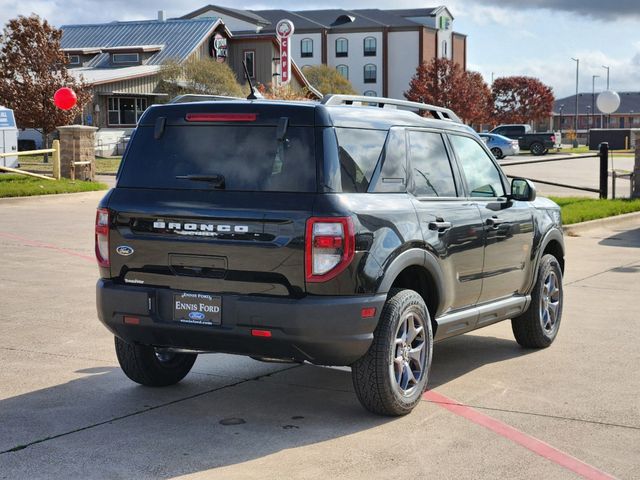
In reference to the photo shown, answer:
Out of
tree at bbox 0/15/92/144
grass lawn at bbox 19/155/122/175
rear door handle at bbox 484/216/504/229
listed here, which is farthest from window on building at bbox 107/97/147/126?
rear door handle at bbox 484/216/504/229

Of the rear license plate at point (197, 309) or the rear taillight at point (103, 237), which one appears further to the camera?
the rear taillight at point (103, 237)

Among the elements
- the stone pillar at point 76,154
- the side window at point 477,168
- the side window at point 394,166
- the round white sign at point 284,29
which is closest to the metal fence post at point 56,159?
the stone pillar at point 76,154

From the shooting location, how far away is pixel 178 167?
635cm

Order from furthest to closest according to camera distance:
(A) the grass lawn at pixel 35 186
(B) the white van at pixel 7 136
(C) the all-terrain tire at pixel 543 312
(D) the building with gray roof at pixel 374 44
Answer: (D) the building with gray roof at pixel 374 44
(B) the white van at pixel 7 136
(A) the grass lawn at pixel 35 186
(C) the all-terrain tire at pixel 543 312

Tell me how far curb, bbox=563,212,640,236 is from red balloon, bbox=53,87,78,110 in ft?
73.7

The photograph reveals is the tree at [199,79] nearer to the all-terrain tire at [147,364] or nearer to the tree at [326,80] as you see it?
the tree at [326,80]

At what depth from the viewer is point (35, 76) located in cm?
4109

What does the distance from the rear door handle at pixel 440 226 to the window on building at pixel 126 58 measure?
58130mm

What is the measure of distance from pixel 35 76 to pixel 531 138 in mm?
32805

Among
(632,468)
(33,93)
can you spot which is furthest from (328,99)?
(33,93)

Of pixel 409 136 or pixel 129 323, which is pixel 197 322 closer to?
pixel 129 323

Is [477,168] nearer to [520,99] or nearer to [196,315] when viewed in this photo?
[196,315]

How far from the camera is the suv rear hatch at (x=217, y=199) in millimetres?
5945

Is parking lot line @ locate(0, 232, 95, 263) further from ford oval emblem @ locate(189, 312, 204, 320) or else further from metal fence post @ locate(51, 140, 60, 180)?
metal fence post @ locate(51, 140, 60, 180)
